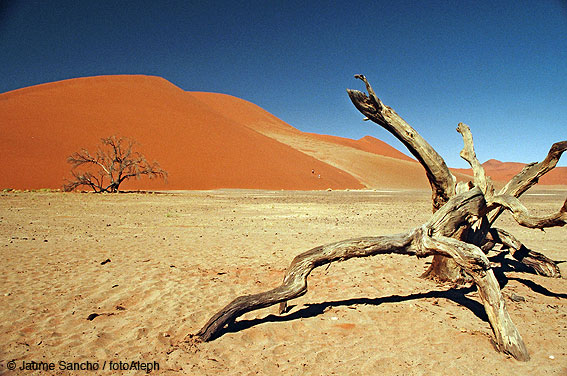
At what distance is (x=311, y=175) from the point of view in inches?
2140

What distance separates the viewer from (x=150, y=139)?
158 ft

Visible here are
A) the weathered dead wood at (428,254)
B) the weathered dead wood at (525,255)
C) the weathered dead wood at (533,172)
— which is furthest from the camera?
the weathered dead wood at (525,255)

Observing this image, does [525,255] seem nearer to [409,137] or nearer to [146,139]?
[409,137]

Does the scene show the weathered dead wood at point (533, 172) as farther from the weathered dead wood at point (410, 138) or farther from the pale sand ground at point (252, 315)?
the pale sand ground at point (252, 315)

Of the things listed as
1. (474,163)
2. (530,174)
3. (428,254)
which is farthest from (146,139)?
(428,254)

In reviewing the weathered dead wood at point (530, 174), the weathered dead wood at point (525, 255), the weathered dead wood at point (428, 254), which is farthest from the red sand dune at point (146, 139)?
the weathered dead wood at point (530, 174)

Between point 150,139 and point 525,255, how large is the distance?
4893cm

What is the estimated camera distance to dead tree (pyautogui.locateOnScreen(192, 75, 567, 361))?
11.9 ft

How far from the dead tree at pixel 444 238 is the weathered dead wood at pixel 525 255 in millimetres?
988

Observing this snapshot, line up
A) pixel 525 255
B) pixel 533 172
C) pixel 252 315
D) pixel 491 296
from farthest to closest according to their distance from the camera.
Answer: pixel 525 255, pixel 533 172, pixel 252 315, pixel 491 296

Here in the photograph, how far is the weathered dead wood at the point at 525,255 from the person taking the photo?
6133 mm

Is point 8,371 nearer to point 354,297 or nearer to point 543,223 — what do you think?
point 354,297

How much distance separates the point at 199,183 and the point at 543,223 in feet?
134

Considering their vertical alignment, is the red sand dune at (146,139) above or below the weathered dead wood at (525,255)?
above
